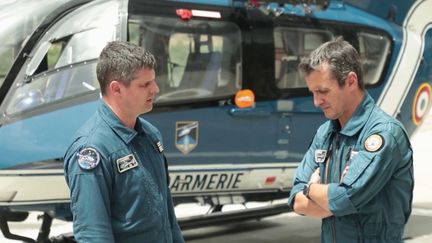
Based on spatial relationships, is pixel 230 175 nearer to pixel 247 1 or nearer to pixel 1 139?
pixel 247 1

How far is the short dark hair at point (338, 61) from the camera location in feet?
8.59

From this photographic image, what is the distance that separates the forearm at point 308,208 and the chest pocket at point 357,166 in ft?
0.54

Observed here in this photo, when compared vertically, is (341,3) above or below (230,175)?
above

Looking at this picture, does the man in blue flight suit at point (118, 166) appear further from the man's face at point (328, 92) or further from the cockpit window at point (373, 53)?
the cockpit window at point (373, 53)

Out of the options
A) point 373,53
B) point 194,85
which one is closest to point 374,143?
point 194,85

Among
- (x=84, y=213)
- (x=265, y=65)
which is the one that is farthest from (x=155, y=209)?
(x=265, y=65)

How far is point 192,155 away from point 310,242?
7.30ft

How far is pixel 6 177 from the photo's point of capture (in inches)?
208

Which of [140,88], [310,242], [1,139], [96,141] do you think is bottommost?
[310,242]

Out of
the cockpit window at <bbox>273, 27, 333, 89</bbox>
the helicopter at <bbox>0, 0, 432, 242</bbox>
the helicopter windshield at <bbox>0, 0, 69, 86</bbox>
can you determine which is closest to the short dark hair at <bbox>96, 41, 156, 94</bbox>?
the helicopter at <bbox>0, 0, 432, 242</bbox>

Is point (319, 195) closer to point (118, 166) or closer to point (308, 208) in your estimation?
point (308, 208)

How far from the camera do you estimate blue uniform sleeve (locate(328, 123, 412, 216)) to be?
257cm

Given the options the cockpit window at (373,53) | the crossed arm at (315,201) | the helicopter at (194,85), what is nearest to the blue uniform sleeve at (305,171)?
the crossed arm at (315,201)

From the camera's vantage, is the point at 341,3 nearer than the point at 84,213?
No
